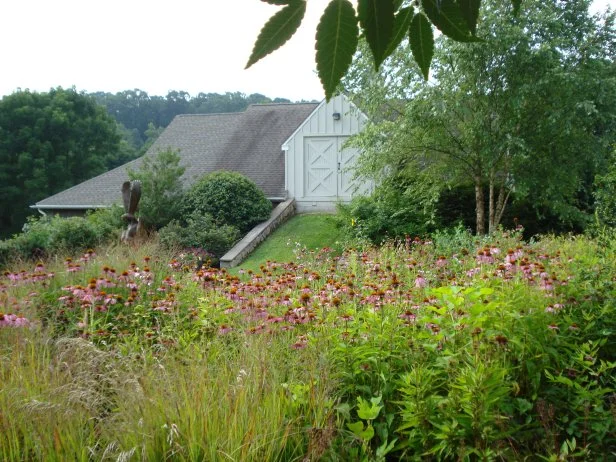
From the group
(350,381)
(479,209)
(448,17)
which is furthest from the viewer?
(479,209)

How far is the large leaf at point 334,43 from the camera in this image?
1.08 m

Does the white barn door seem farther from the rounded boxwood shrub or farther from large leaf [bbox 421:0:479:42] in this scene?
large leaf [bbox 421:0:479:42]

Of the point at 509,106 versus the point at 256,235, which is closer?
the point at 509,106

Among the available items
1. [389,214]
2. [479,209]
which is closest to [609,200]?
[479,209]

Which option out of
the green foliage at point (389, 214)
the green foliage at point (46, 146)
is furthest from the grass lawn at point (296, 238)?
the green foliage at point (46, 146)

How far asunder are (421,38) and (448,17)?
0.07m

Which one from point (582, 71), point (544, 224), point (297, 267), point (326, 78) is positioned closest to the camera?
point (326, 78)

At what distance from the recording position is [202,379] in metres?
3.32

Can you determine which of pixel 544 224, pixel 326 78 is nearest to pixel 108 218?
pixel 544 224

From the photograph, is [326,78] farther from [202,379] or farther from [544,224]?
[544,224]

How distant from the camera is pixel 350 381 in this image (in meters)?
3.77

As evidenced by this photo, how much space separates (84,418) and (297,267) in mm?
3936

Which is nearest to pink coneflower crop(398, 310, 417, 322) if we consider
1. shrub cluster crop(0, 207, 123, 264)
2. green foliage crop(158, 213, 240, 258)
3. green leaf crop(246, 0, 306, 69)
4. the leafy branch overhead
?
the leafy branch overhead

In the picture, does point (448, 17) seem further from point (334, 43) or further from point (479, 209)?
point (479, 209)
